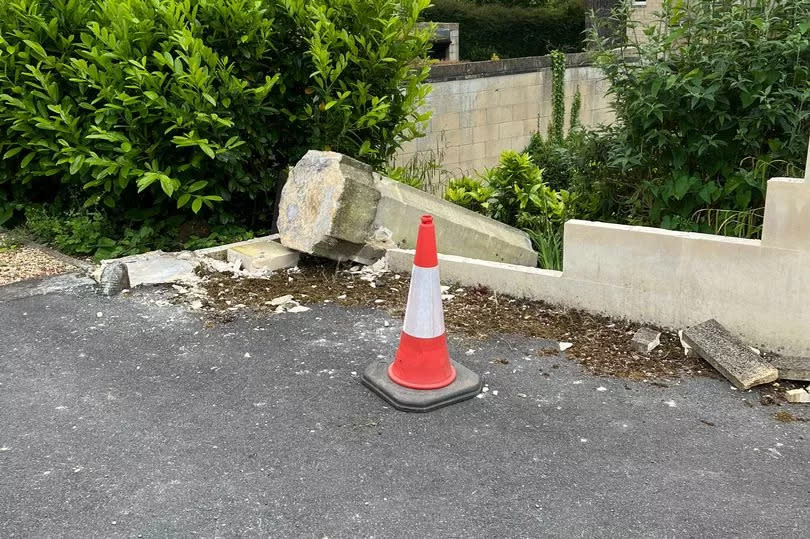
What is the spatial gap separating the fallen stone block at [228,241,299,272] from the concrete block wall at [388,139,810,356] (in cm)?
179

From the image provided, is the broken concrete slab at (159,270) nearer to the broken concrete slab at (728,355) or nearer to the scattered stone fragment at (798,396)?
the broken concrete slab at (728,355)

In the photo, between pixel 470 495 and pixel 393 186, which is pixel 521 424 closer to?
pixel 470 495

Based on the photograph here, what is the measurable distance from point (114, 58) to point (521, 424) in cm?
444

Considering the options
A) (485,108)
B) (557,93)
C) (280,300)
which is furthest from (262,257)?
(557,93)

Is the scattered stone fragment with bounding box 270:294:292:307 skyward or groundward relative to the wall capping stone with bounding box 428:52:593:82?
groundward

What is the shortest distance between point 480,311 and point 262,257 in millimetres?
1805

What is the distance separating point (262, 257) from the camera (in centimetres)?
575

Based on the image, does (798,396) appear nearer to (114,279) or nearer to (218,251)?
(218,251)

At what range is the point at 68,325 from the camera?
16.1ft

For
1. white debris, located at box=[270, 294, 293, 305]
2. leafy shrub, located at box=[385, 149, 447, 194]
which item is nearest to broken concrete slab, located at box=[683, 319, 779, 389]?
white debris, located at box=[270, 294, 293, 305]

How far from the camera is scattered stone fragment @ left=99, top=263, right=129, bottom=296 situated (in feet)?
17.8

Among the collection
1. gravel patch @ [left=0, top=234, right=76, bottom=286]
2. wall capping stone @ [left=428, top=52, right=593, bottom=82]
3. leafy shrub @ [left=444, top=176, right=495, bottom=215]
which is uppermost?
wall capping stone @ [left=428, top=52, right=593, bottom=82]

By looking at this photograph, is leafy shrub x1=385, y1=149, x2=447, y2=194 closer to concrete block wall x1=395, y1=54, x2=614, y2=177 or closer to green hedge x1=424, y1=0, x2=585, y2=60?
concrete block wall x1=395, y1=54, x2=614, y2=177

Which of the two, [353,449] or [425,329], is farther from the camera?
[425,329]
